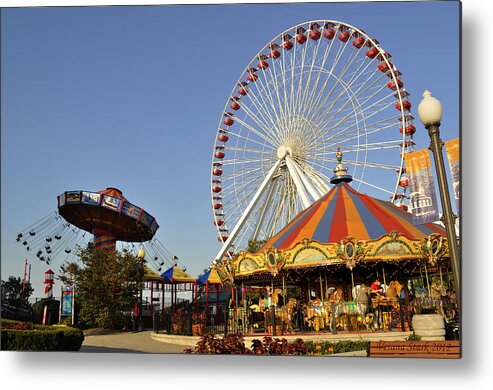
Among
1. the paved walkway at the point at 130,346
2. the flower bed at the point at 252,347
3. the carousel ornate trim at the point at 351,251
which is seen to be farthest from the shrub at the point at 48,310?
the carousel ornate trim at the point at 351,251

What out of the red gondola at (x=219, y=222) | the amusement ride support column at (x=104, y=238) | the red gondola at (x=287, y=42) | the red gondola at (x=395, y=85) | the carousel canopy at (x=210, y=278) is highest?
the red gondola at (x=287, y=42)

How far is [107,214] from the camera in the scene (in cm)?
1934

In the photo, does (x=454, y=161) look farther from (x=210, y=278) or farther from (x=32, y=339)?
(x=210, y=278)

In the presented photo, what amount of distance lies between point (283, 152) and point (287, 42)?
3.70 metres

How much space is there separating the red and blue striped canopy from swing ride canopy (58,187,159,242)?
871cm

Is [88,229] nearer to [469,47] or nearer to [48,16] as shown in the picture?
[48,16]

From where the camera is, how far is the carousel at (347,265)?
10.3m

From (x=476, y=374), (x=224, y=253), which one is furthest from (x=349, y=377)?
(x=224, y=253)

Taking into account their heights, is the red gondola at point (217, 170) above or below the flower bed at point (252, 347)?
above

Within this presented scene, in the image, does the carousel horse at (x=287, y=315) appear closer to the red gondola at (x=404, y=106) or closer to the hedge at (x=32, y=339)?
the hedge at (x=32, y=339)

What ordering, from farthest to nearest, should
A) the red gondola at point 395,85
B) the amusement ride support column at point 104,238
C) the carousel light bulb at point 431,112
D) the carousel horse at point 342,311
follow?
the amusement ride support column at point 104,238
the red gondola at point 395,85
the carousel horse at point 342,311
the carousel light bulb at point 431,112

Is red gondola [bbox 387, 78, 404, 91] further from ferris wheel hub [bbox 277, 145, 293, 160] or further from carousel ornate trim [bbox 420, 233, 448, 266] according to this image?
carousel ornate trim [bbox 420, 233, 448, 266]

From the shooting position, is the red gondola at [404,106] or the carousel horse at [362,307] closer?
the carousel horse at [362,307]

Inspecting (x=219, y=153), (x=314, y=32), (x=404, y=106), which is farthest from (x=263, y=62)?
(x=404, y=106)
